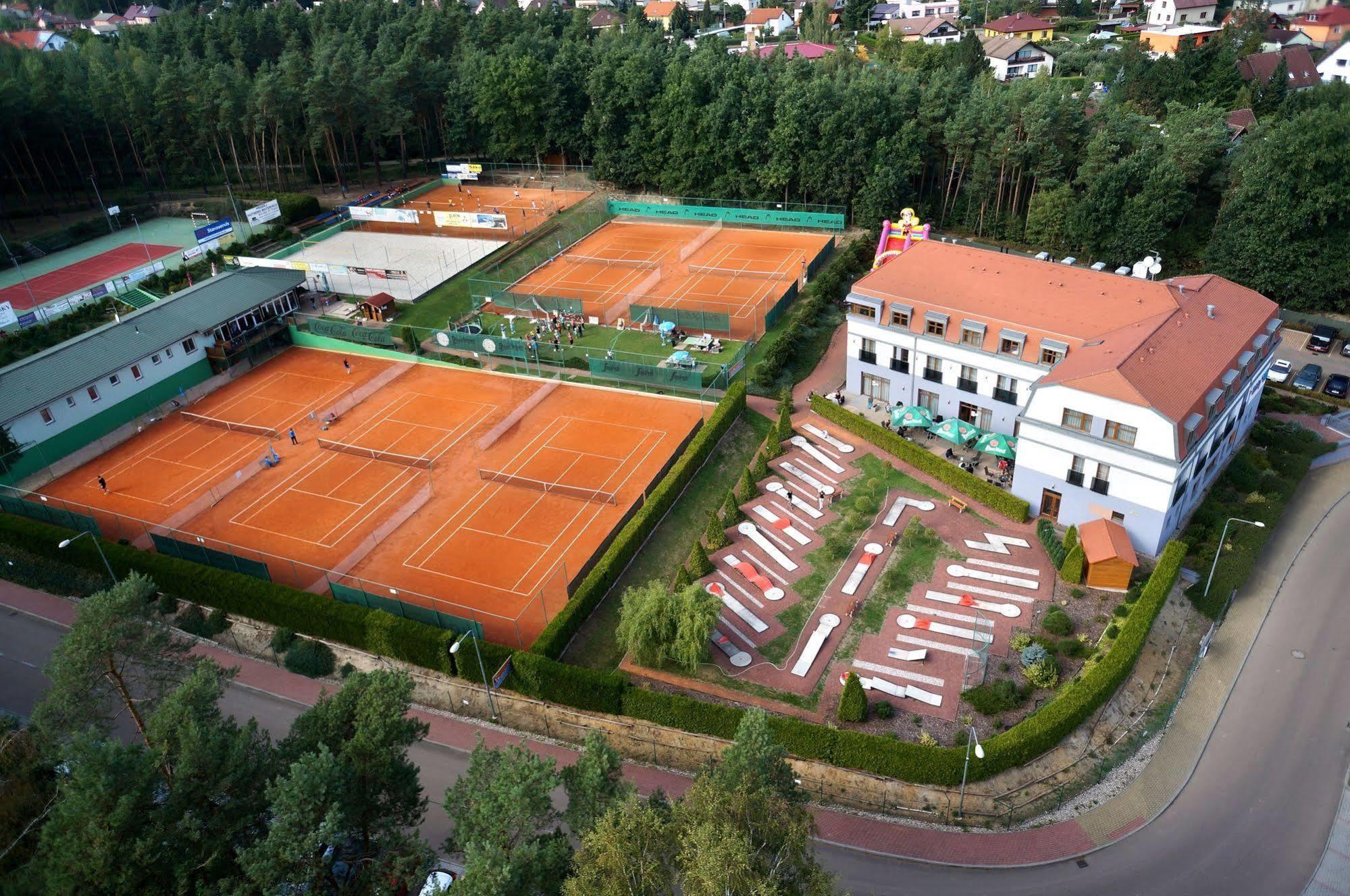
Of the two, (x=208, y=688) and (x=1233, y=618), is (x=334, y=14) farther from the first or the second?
(x=1233, y=618)

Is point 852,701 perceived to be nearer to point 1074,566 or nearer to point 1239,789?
point 1074,566

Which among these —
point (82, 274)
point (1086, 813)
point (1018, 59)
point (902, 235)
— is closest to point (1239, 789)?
point (1086, 813)

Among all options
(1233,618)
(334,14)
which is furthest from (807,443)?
(334,14)

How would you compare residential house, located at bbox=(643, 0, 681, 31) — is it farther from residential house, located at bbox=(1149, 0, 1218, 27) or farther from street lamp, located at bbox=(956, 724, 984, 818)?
street lamp, located at bbox=(956, 724, 984, 818)

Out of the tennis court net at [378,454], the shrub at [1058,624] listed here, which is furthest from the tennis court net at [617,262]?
the shrub at [1058,624]

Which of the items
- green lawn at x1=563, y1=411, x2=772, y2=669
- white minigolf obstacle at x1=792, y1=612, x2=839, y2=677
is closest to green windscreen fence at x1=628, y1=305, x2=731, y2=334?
green lawn at x1=563, y1=411, x2=772, y2=669

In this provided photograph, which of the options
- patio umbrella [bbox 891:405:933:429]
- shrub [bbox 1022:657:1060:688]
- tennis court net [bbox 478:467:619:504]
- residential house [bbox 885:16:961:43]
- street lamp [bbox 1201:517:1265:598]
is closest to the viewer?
shrub [bbox 1022:657:1060:688]

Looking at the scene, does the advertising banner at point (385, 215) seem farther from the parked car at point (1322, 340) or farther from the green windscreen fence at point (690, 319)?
the parked car at point (1322, 340)
